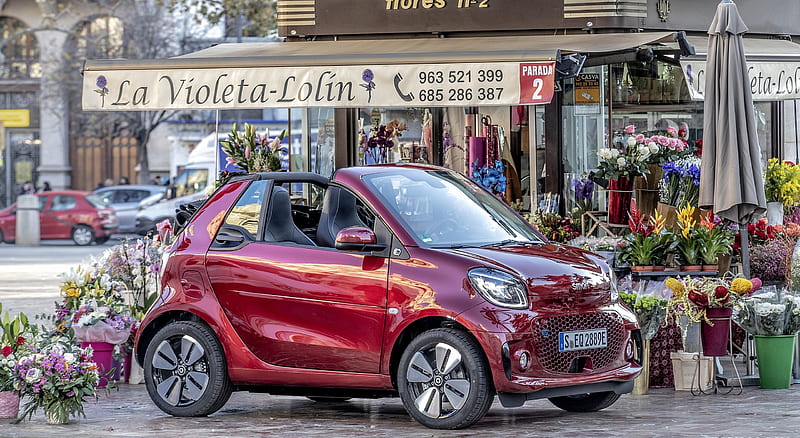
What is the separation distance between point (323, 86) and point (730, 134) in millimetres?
3679

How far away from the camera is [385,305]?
873 centimetres

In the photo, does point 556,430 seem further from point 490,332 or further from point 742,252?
point 742,252

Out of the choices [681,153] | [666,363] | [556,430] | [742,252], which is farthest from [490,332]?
[681,153]

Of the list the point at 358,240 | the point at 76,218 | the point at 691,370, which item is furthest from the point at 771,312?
the point at 76,218

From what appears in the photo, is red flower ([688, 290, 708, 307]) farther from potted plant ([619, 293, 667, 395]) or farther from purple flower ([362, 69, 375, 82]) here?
purple flower ([362, 69, 375, 82])

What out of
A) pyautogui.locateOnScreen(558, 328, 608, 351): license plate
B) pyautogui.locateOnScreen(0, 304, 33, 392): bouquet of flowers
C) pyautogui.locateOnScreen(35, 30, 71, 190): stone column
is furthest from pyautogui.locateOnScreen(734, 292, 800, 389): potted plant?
pyautogui.locateOnScreen(35, 30, 71, 190): stone column

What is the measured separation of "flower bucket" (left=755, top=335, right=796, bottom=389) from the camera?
1062 cm

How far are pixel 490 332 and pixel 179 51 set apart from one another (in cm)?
3925

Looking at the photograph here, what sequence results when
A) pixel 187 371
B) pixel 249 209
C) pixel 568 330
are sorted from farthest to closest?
pixel 249 209 < pixel 187 371 < pixel 568 330

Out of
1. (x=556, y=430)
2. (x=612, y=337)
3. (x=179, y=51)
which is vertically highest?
(x=179, y=51)

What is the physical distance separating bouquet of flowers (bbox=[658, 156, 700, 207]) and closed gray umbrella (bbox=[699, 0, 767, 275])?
1779mm

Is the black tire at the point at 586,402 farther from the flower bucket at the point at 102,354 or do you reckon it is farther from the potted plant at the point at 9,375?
the flower bucket at the point at 102,354

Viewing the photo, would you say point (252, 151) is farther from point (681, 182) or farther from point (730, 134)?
point (730, 134)

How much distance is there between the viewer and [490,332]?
27.3ft
